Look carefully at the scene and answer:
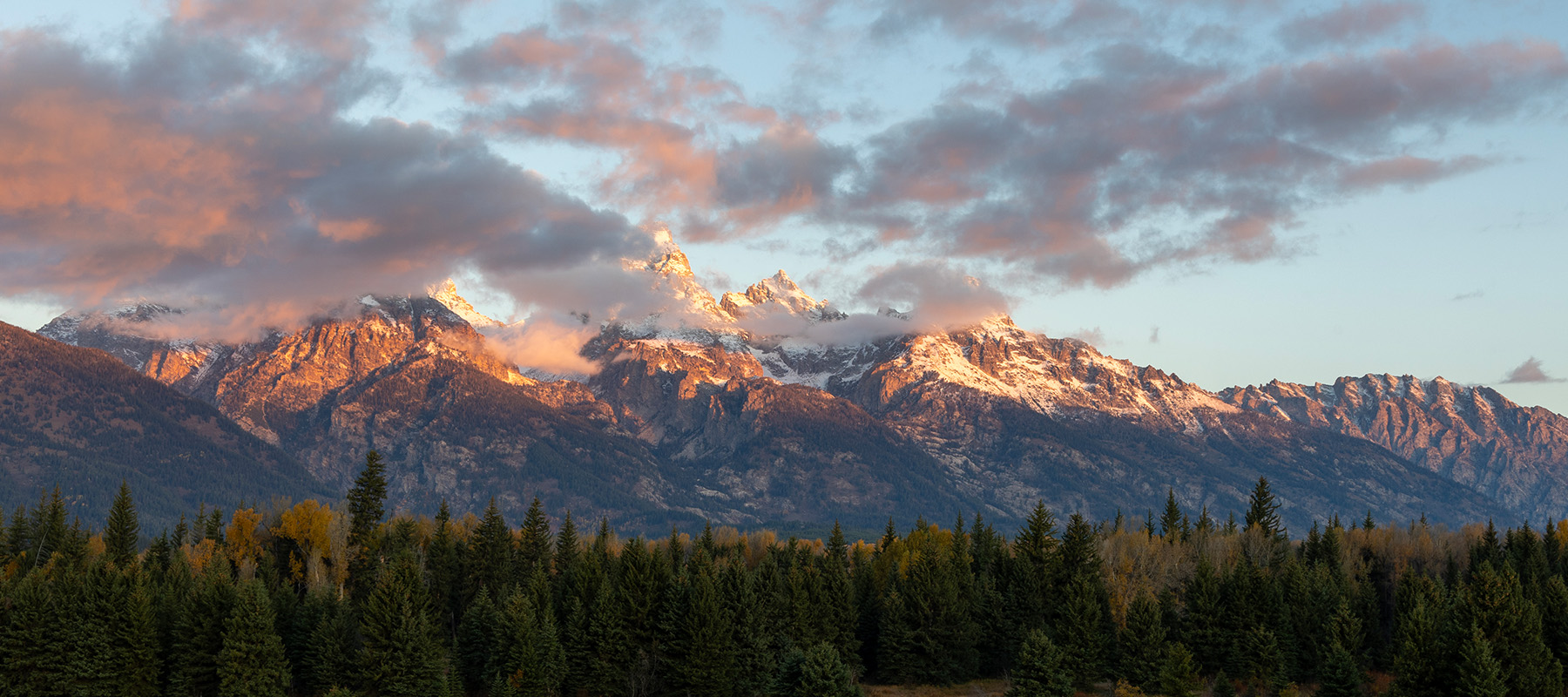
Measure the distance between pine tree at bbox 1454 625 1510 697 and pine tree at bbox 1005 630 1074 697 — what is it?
36268 mm

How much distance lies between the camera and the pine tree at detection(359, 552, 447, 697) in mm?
140875

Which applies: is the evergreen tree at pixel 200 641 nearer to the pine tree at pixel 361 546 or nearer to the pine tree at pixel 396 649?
the pine tree at pixel 396 649

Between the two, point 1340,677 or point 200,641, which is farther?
point 200,641

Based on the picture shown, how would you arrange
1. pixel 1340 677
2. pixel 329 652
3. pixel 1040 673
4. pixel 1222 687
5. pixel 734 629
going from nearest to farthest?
pixel 1040 673 < pixel 1340 677 < pixel 1222 687 < pixel 329 652 < pixel 734 629

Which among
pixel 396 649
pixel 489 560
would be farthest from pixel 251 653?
pixel 489 560

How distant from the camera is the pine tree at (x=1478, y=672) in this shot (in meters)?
116

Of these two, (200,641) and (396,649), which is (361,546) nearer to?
(200,641)

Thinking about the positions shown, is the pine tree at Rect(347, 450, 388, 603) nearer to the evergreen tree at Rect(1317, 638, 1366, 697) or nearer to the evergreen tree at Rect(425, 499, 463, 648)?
the evergreen tree at Rect(425, 499, 463, 648)

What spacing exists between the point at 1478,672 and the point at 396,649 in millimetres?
111705

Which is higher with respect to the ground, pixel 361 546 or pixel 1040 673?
pixel 361 546

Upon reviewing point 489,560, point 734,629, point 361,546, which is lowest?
point 734,629

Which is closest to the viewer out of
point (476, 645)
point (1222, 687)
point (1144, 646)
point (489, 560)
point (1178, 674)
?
point (1178, 674)

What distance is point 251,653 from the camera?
14288 centimetres

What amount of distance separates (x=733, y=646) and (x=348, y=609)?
156 feet
